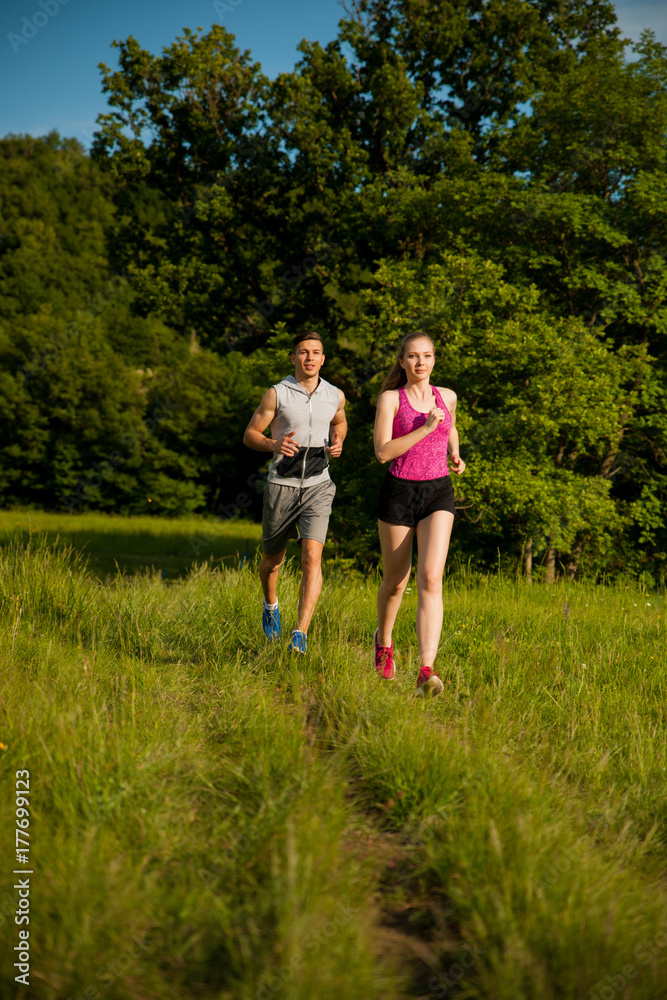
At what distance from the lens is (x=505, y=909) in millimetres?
2146

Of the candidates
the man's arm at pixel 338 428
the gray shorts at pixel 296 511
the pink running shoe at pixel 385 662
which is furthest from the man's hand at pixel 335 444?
the pink running shoe at pixel 385 662

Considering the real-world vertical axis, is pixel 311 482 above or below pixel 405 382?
below

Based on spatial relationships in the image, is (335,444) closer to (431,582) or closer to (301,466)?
(301,466)

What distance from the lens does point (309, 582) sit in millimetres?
4902

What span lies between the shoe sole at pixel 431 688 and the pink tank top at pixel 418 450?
1.22 metres

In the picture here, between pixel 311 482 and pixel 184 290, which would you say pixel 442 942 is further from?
pixel 184 290

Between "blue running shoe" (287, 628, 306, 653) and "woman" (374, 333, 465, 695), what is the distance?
0.49 metres

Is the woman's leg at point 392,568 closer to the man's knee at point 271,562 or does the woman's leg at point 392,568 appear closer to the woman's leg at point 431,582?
the woman's leg at point 431,582

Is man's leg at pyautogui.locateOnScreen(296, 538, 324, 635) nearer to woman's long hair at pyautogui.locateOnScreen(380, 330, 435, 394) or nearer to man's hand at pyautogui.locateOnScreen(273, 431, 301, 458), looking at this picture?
man's hand at pyautogui.locateOnScreen(273, 431, 301, 458)

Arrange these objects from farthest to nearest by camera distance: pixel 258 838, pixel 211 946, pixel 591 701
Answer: pixel 591 701, pixel 258 838, pixel 211 946

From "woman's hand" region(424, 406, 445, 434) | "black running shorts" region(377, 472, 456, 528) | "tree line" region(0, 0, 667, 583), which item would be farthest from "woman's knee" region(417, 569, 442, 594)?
"tree line" region(0, 0, 667, 583)

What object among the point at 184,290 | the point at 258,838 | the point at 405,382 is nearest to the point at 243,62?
the point at 184,290

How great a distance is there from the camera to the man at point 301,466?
4938 mm

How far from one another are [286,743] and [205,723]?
0.66 meters
